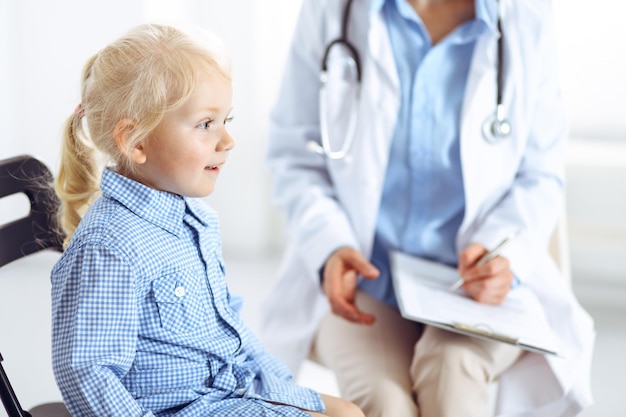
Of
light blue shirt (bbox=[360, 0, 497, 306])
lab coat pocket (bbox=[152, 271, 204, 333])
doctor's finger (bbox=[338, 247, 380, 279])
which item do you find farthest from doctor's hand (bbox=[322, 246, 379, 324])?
lab coat pocket (bbox=[152, 271, 204, 333])

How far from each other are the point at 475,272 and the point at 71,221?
0.66 metres

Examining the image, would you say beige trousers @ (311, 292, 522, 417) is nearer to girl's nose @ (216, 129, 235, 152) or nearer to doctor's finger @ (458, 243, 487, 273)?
doctor's finger @ (458, 243, 487, 273)

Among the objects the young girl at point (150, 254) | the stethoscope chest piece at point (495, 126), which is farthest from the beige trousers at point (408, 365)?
the stethoscope chest piece at point (495, 126)

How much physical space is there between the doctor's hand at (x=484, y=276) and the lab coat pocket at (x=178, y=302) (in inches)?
21.1

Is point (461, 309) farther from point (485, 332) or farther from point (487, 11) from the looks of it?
point (487, 11)

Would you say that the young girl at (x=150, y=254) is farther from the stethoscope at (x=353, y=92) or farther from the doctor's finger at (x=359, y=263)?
the stethoscope at (x=353, y=92)

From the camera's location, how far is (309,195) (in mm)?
1528

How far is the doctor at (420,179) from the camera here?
4.65 ft

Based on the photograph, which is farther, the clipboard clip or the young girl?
the clipboard clip

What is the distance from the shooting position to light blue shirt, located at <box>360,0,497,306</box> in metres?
1.48

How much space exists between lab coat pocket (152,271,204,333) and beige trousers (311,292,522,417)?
388 millimetres

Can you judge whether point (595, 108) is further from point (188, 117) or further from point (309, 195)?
point (188, 117)

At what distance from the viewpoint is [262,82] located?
2.83m

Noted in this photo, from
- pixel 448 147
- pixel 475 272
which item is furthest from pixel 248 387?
pixel 448 147
